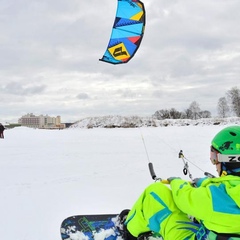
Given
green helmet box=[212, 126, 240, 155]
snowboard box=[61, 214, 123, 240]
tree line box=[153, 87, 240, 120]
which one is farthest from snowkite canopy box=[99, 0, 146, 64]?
tree line box=[153, 87, 240, 120]

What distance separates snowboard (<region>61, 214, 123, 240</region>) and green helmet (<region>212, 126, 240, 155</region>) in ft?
4.30

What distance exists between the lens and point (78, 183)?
5762 millimetres

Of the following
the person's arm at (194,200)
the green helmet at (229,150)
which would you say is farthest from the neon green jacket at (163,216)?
the green helmet at (229,150)

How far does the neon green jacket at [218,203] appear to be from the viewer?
1.72 m

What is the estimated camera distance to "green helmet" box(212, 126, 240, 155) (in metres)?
1.92

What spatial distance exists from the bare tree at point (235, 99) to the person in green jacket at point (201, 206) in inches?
2141

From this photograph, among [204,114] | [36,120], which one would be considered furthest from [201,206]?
[36,120]

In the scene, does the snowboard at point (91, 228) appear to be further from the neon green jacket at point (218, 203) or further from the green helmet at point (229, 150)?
the green helmet at point (229, 150)

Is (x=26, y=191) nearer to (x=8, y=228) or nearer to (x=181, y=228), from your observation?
(x=8, y=228)

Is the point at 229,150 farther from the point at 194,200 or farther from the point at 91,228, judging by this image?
the point at 91,228

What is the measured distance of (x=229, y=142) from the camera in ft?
6.40

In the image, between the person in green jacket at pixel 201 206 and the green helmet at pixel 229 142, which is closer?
the person in green jacket at pixel 201 206

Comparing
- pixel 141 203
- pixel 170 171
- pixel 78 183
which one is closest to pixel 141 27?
pixel 170 171

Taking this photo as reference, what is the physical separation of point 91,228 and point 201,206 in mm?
1580
